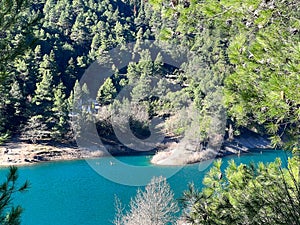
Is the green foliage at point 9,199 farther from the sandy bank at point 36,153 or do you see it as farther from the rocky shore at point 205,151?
the rocky shore at point 205,151

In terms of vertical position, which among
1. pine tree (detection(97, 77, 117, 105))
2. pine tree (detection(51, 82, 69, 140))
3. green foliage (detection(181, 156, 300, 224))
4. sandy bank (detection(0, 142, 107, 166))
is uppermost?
pine tree (detection(97, 77, 117, 105))

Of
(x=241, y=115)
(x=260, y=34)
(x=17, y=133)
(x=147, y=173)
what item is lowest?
(x=241, y=115)

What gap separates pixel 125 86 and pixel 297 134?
90.6 ft

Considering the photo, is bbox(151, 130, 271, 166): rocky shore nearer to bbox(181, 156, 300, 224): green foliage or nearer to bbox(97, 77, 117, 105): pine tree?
bbox(97, 77, 117, 105): pine tree

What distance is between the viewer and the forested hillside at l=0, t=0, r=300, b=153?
6.79 feet

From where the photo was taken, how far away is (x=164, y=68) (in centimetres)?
3184

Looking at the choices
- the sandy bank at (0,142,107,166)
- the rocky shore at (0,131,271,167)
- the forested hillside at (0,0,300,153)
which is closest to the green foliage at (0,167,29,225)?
the forested hillside at (0,0,300,153)

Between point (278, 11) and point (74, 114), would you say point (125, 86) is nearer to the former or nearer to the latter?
point (74, 114)

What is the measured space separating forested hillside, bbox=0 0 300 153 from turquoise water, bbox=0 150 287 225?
3.30 metres

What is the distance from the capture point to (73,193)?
15.0 meters

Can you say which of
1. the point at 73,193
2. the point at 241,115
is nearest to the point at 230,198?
the point at 241,115

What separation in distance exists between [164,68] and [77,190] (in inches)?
719

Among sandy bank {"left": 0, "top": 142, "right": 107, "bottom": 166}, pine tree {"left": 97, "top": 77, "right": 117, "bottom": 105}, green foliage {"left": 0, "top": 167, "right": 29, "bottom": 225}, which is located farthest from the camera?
pine tree {"left": 97, "top": 77, "right": 117, "bottom": 105}

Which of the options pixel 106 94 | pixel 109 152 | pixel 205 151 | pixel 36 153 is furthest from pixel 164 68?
pixel 36 153
